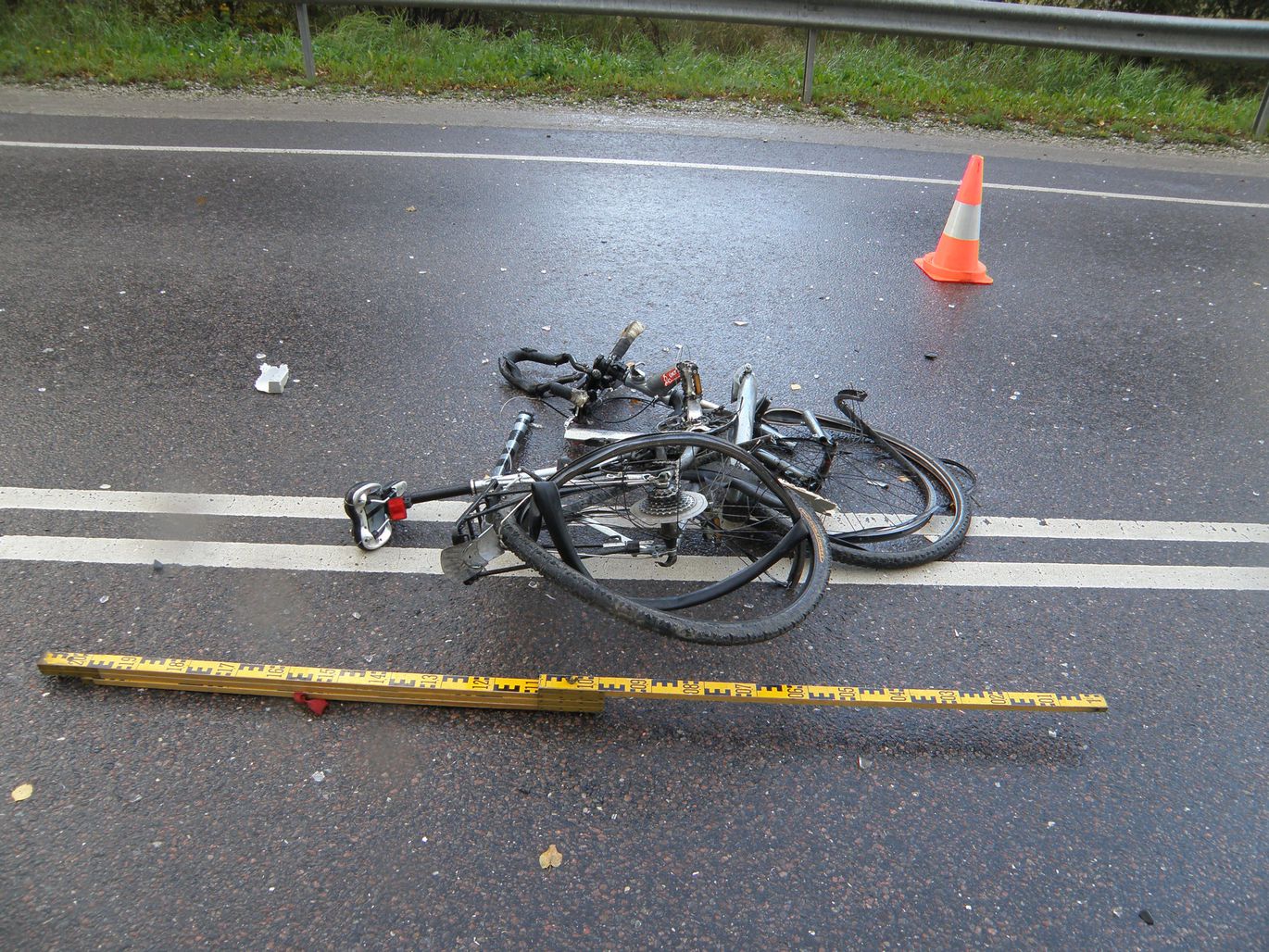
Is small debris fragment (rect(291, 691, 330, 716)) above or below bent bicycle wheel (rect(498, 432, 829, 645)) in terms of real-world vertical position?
below

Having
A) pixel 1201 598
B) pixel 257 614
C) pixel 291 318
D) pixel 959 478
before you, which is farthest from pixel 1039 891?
pixel 291 318

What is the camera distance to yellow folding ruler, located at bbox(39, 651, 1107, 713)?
315cm

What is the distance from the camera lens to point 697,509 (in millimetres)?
3607

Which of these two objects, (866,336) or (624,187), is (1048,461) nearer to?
(866,336)

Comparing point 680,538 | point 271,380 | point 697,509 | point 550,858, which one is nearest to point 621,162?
point 271,380

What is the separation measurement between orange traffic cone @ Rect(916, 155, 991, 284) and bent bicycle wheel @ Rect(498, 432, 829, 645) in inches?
144

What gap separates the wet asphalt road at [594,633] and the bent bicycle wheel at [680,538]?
261 millimetres

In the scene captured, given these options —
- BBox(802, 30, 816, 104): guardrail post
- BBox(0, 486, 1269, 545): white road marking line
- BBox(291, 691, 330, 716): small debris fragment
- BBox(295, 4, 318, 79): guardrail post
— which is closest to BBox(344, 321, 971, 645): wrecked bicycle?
BBox(0, 486, 1269, 545): white road marking line

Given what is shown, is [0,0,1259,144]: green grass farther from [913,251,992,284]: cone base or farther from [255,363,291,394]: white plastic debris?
[255,363,291,394]: white plastic debris

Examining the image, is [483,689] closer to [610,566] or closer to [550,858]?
[550,858]

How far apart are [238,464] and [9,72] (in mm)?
8867

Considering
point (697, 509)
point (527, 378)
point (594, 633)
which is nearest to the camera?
point (594, 633)

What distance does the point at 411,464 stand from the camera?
441cm

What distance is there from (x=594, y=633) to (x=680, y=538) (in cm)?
75
